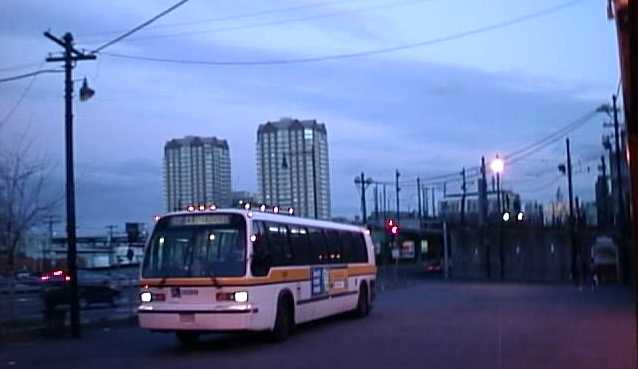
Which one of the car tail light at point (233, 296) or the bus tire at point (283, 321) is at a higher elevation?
the car tail light at point (233, 296)

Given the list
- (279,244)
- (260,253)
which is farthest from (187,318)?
(279,244)

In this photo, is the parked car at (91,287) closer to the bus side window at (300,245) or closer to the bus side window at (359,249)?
the bus side window at (300,245)

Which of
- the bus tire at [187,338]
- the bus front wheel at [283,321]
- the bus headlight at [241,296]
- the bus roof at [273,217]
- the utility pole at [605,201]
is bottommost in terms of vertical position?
the bus tire at [187,338]

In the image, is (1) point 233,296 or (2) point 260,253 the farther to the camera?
(2) point 260,253

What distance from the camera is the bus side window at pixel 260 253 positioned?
20.1m

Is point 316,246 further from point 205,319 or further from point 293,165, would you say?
point 293,165

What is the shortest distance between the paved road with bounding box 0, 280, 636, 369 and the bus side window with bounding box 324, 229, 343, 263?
5.52ft

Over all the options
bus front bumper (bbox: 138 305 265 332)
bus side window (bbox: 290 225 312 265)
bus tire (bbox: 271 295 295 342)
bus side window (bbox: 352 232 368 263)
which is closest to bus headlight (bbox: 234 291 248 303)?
bus front bumper (bbox: 138 305 265 332)

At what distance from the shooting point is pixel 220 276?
771 inches

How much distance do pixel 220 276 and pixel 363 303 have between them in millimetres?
10251

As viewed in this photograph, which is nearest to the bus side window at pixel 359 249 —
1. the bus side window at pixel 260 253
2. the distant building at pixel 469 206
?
the bus side window at pixel 260 253

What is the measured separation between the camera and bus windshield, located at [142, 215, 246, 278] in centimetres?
1977

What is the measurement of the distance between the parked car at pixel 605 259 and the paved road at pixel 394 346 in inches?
1294

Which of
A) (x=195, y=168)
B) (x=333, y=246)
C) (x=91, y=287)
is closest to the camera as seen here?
(x=333, y=246)
